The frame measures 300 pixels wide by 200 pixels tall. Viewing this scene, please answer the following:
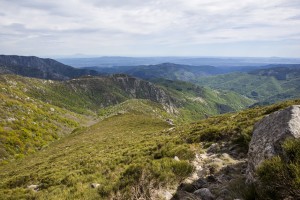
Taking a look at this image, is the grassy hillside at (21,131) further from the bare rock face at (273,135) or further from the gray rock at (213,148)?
the bare rock face at (273,135)

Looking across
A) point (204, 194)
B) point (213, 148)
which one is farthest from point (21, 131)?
point (204, 194)

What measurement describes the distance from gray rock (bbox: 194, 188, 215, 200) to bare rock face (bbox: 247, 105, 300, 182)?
1406 millimetres

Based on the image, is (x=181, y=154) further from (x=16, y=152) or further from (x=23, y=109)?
(x=23, y=109)

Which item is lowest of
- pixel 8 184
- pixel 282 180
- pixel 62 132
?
pixel 62 132

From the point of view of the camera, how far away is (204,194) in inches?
324

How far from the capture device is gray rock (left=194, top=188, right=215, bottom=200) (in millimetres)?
8047

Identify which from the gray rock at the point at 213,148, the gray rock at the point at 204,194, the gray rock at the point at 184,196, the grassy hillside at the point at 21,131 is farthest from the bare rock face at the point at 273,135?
the grassy hillside at the point at 21,131

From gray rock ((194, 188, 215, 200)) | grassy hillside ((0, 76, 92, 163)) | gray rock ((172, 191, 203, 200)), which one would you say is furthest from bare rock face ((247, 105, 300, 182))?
grassy hillside ((0, 76, 92, 163))

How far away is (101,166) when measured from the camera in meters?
17.9

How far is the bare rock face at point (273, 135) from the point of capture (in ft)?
23.7

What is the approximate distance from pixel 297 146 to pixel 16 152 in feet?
234

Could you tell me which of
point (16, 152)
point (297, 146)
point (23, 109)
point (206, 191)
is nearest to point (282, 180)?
point (297, 146)

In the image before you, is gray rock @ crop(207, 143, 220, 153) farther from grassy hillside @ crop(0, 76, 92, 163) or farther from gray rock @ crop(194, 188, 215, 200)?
grassy hillside @ crop(0, 76, 92, 163)

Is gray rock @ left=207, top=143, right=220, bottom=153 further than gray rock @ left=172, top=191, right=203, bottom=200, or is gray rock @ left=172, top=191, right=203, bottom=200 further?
gray rock @ left=207, top=143, right=220, bottom=153
